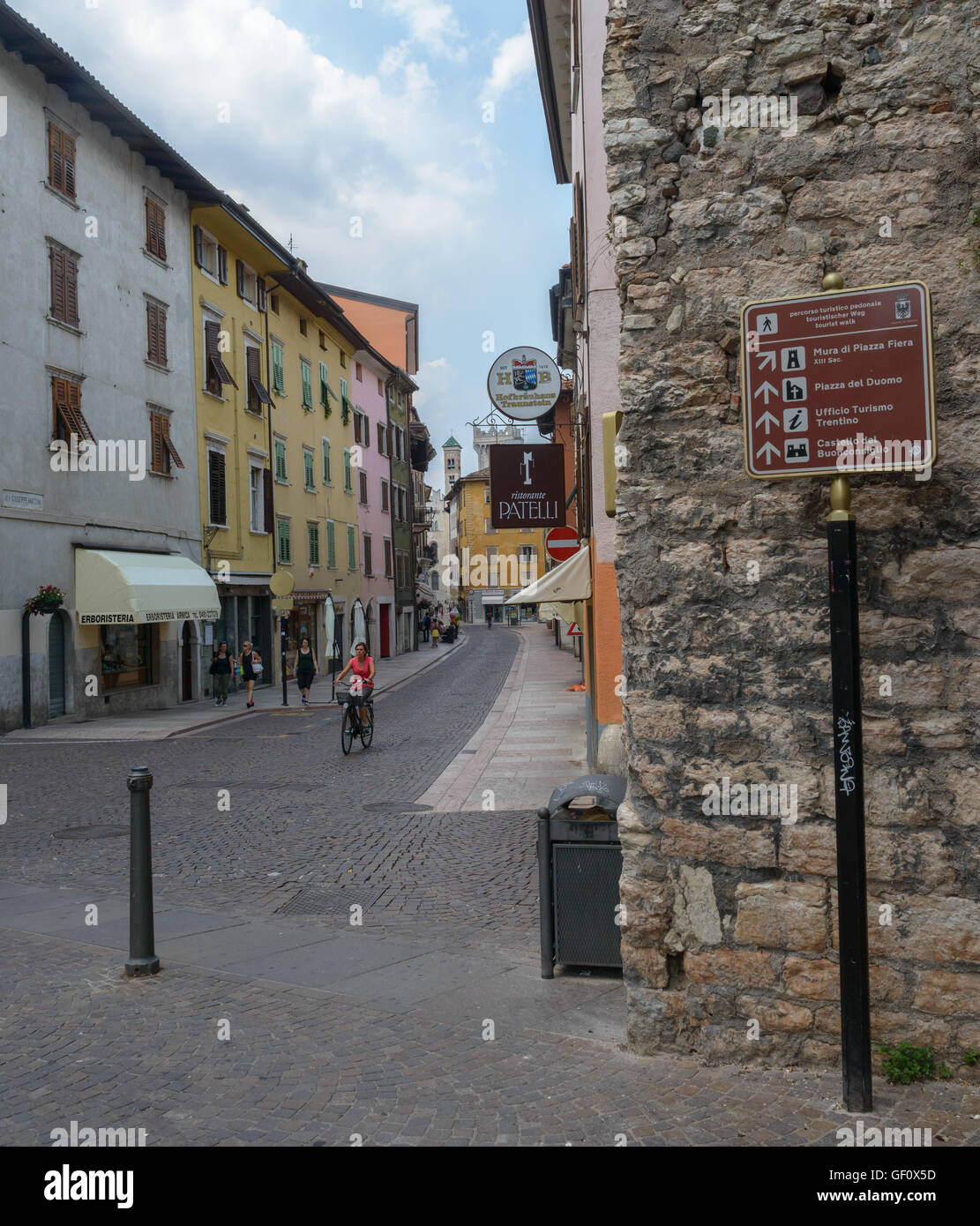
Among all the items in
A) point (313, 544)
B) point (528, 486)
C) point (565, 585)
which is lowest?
point (565, 585)

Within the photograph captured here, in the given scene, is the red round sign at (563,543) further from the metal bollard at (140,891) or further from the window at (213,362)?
the window at (213,362)

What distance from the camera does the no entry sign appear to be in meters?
3.96

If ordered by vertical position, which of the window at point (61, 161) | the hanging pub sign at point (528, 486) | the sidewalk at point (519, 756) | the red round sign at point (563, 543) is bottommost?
the sidewalk at point (519, 756)

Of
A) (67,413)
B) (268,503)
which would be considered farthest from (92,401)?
(268,503)

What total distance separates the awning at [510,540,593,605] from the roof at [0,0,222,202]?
14826mm

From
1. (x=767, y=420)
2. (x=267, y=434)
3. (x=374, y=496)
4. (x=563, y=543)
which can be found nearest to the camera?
(x=767, y=420)

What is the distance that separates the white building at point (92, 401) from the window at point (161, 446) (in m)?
0.05

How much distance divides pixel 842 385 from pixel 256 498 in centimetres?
2969

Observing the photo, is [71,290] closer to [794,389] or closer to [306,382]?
[306,382]

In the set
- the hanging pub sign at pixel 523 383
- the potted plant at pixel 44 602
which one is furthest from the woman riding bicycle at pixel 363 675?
the potted plant at pixel 44 602

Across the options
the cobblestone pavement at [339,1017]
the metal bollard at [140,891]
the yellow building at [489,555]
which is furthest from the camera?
the yellow building at [489,555]

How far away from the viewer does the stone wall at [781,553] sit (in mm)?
4129

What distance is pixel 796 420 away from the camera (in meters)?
4.10
